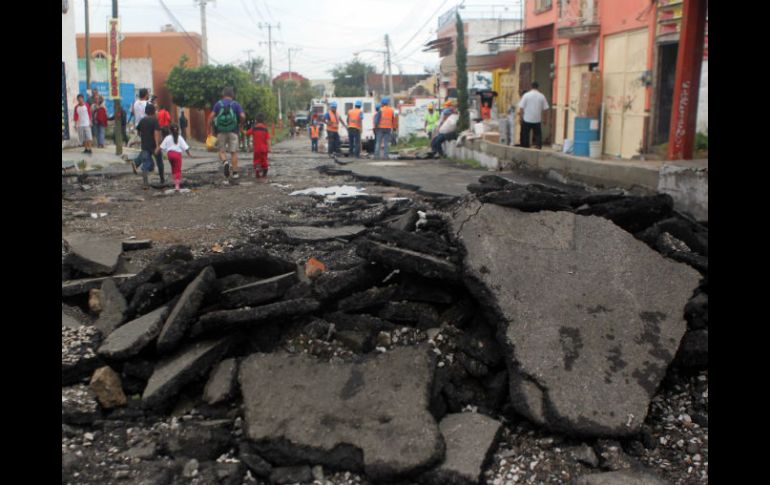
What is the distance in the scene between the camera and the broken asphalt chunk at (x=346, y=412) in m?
3.57

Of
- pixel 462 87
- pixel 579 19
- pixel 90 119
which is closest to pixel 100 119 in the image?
pixel 90 119

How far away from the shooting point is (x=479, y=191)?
757 cm

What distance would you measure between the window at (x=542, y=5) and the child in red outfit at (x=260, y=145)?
10107 mm

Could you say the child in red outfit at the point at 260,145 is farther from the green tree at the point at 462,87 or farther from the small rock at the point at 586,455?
the small rock at the point at 586,455

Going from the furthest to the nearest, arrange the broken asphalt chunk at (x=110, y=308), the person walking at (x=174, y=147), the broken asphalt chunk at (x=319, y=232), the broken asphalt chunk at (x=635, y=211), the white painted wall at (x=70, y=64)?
the white painted wall at (x=70, y=64) < the person walking at (x=174, y=147) < the broken asphalt chunk at (x=319, y=232) < the broken asphalt chunk at (x=635, y=211) < the broken asphalt chunk at (x=110, y=308)

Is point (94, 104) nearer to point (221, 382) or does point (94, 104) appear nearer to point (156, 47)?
point (221, 382)

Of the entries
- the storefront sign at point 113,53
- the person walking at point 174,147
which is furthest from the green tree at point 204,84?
the person walking at point 174,147

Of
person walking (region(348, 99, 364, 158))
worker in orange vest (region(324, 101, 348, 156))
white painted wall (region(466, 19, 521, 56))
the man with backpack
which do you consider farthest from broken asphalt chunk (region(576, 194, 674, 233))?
white painted wall (region(466, 19, 521, 56))

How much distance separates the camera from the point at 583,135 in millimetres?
14344

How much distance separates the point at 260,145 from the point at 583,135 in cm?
669

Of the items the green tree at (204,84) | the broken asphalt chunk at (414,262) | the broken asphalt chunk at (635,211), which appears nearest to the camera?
the broken asphalt chunk at (414,262)
